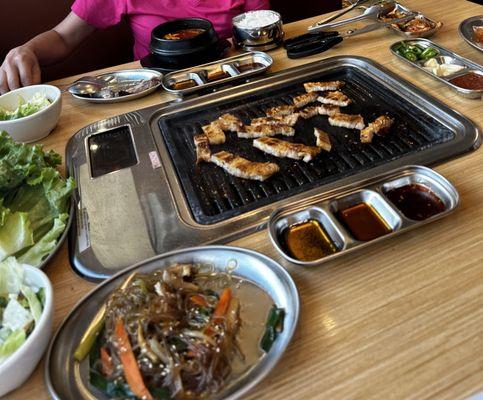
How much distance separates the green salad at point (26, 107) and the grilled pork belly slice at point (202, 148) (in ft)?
2.36

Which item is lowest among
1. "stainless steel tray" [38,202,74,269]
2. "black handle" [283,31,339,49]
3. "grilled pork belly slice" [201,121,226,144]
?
"stainless steel tray" [38,202,74,269]

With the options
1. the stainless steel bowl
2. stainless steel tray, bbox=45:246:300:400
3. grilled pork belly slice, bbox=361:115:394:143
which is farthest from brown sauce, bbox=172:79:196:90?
stainless steel tray, bbox=45:246:300:400

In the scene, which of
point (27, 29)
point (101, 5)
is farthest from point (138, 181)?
point (27, 29)

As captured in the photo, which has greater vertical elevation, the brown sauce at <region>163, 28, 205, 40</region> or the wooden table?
the brown sauce at <region>163, 28, 205, 40</region>

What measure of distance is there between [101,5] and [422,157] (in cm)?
204

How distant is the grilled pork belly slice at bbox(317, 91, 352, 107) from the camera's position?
5.87 ft

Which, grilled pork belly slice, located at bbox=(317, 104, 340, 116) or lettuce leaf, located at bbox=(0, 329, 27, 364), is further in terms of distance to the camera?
grilled pork belly slice, located at bbox=(317, 104, 340, 116)

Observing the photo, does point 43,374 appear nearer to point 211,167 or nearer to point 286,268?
point 286,268

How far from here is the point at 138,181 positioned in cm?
151

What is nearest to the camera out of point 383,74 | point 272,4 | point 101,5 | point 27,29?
point 383,74

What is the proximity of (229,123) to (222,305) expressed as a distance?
951 millimetres

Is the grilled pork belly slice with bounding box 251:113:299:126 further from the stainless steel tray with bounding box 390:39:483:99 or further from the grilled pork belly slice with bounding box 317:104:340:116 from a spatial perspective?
the stainless steel tray with bounding box 390:39:483:99

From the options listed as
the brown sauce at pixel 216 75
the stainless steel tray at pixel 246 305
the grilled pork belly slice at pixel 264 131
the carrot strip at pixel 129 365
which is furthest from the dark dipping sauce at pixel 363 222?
the brown sauce at pixel 216 75

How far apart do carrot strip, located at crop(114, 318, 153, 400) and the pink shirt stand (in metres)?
2.06
